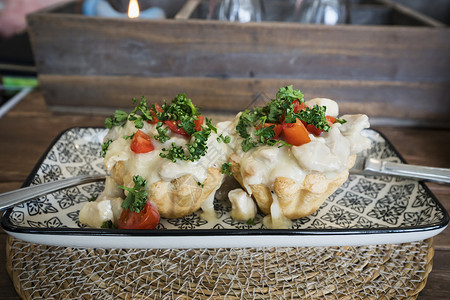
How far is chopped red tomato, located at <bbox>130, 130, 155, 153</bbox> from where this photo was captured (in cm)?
151

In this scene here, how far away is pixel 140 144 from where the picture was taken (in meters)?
1.51

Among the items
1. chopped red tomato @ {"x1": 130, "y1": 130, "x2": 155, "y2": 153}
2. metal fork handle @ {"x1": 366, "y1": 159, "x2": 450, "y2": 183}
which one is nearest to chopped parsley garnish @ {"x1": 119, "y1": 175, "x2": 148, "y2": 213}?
chopped red tomato @ {"x1": 130, "y1": 130, "x2": 155, "y2": 153}

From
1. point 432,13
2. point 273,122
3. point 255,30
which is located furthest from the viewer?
point 432,13

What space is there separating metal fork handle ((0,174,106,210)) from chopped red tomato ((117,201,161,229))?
1.06ft

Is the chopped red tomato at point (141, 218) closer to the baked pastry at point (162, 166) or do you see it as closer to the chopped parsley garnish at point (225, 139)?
the baked pastry at point (162, 166)

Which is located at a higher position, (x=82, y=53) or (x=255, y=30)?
(x=255, y=30)

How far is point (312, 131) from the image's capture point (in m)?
1.55

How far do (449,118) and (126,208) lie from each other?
2293 millimetres

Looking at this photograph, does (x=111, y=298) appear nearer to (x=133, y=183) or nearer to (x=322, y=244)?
(x=133, y=183)

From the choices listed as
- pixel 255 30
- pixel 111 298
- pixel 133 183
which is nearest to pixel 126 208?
pixel 133 183

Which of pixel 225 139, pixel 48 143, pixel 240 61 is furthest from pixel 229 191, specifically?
pixel 48 143

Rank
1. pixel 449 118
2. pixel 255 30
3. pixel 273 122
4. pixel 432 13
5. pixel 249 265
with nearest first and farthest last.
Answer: pixel 249 265 < pixel 273 122 < pixel 255 30 < pixel 449 118 < pixel 432 13

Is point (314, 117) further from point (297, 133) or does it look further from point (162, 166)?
point (162, 166)

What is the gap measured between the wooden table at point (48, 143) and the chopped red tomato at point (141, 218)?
47 cm
